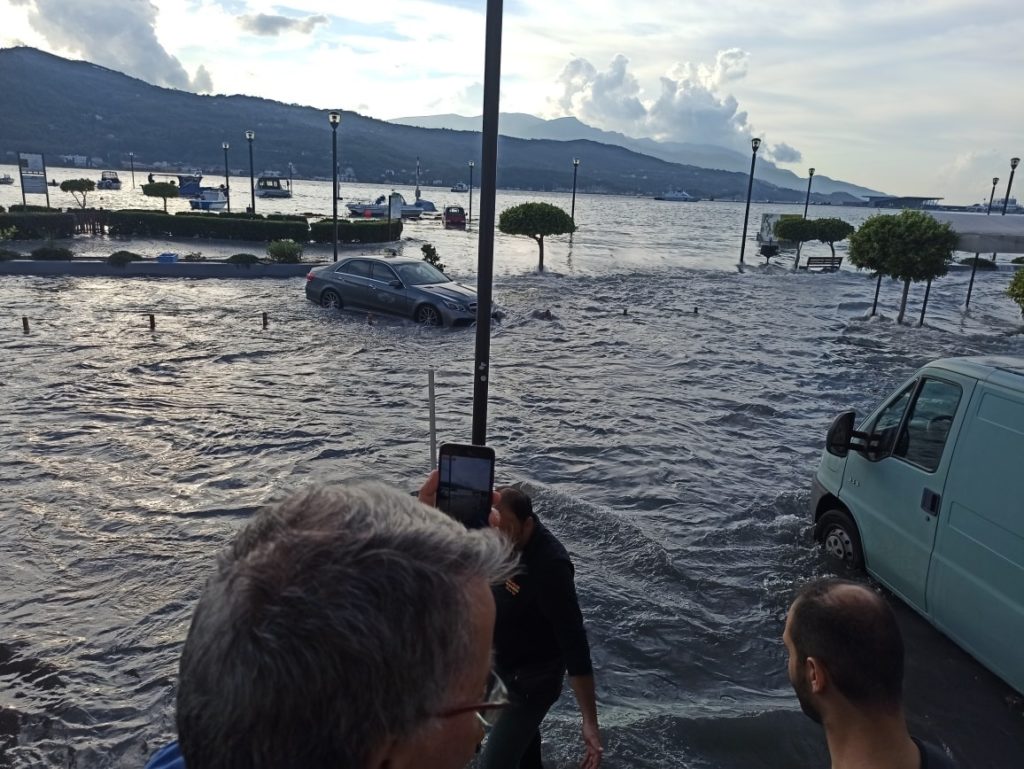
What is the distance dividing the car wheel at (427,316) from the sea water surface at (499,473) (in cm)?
77

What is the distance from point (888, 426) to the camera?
6.01 meters

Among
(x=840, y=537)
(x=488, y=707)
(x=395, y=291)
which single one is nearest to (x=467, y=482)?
(x=488, y=707)

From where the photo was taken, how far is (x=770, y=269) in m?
37.6

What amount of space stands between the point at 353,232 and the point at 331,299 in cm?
1757

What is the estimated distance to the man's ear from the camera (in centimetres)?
238

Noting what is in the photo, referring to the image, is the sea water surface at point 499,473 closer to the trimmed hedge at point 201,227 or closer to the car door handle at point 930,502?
the car door handle at point 930,502

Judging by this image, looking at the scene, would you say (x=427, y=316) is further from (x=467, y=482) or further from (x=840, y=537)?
(x=467, y=482)

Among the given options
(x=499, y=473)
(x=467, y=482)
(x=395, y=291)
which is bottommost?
(x=499, y=473)

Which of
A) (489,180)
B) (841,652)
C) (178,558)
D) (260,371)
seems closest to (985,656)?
(841,652)

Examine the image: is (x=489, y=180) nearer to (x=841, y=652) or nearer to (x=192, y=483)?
(x=841, y=652)

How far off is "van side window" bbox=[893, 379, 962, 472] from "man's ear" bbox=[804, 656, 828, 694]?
344cm

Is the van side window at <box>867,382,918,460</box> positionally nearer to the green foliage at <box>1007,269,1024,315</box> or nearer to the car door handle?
the car door handle

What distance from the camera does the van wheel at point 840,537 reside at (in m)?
6.20

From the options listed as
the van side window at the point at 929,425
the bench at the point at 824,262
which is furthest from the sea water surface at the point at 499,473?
the bench at the point at 824,262
